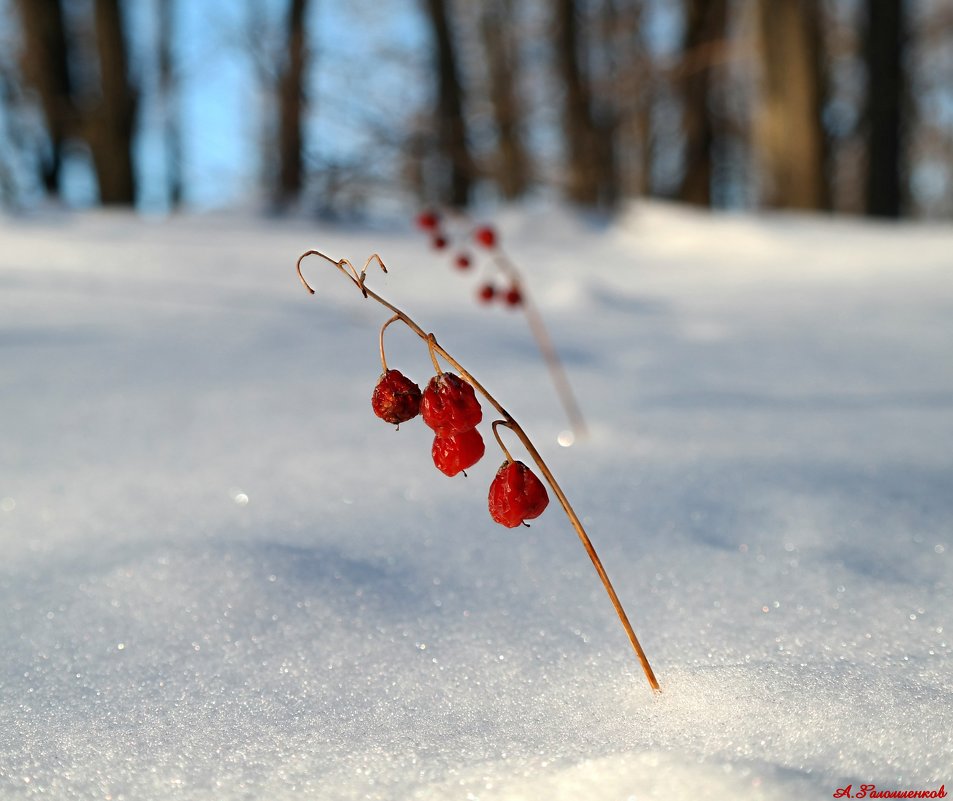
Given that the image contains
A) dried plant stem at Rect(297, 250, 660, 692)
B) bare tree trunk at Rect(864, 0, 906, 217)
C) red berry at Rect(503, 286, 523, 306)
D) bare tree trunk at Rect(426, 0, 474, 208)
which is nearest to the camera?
dried plant stem at Rect(297, 250, 660, 692)

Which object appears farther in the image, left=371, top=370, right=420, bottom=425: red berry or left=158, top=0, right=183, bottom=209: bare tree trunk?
left=158, top=0, right=183, bottom=209: bare tree trunk

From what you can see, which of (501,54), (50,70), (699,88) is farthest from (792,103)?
(501,54)

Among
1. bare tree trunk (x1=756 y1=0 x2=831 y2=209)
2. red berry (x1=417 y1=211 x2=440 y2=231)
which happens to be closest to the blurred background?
bare tree trunk (x1=756 y1=0 x2=831 y2=209)

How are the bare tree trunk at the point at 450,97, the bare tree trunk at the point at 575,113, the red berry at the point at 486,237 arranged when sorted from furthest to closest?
the bare tree trunk at the point at 450,97 < the bare tree trunk at the point at 575,113 < the red berry at the point at 486,237

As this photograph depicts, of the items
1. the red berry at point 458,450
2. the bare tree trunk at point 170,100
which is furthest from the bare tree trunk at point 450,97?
the red berry at point 458,450

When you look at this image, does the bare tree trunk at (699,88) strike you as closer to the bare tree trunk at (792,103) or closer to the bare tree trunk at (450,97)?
the bare tree trunk at (450,97)

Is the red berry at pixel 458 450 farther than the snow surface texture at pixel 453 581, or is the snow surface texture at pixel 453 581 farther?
the red berry at pixel 458 450

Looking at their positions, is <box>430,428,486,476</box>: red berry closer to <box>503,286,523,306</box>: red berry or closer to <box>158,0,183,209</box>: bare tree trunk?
<box>503,286,523,306</box>: red berry
